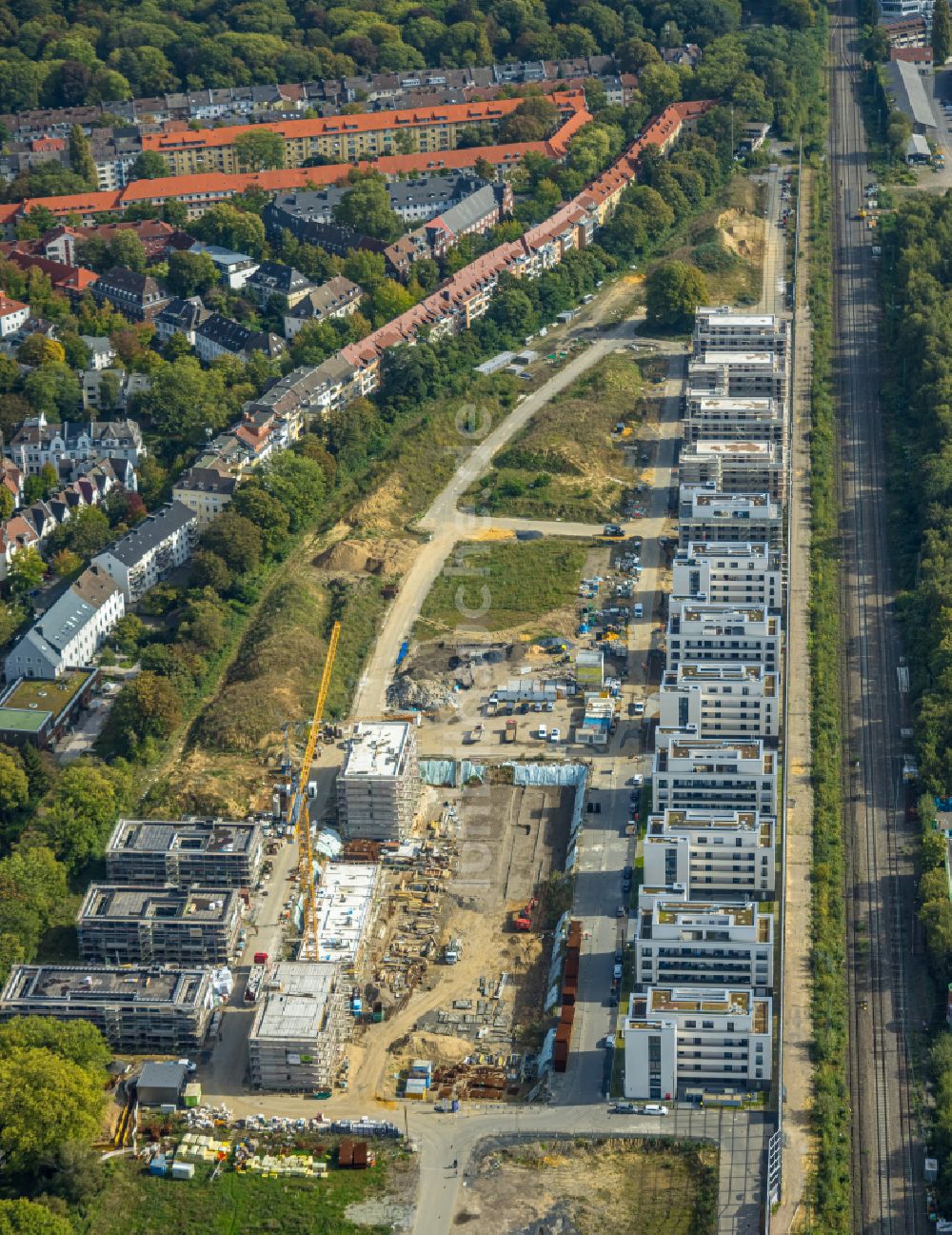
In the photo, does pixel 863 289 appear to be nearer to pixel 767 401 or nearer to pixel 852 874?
pixel 767 401

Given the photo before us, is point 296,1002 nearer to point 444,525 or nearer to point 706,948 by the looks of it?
point 706,948

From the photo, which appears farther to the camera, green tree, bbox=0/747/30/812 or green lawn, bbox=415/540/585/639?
green lawn, bbox=415/540/585/639

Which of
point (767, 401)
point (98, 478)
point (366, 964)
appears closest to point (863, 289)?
point (767, 401)

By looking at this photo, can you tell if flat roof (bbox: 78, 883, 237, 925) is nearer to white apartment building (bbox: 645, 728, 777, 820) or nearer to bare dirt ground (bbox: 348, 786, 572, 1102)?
bare dirt ground (bbox: 348, 786, 572, 1102)

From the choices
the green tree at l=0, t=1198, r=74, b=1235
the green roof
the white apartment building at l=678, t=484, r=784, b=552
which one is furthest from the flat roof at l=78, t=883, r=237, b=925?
the white apartment building at l=678, t=484, r=784, b=552

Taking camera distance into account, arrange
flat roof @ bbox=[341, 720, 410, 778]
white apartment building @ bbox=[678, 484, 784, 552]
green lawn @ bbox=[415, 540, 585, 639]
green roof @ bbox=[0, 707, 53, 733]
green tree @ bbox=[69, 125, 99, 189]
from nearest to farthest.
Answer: flat roof @ bbox=[341, 720, 410, 778], green roof @ bbox=[0, 707, 53, 733], green lawn @ bbox=[415, 540, 585, 639], white apartment building @ bbox=[678, 484, 784, 552], green tree @ bbox=[69, 125, 99, 189]

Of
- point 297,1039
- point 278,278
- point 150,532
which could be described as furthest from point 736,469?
point 297,1039
